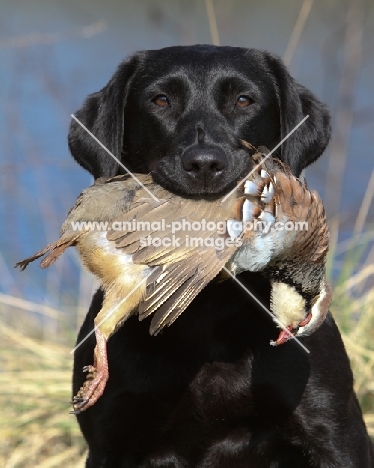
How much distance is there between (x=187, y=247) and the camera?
103 inches

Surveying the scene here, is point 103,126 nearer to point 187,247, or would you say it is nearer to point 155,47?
point 187,247

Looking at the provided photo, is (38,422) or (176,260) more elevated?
(176,260)

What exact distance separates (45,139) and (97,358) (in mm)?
5882

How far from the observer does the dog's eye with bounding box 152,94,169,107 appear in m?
3.28

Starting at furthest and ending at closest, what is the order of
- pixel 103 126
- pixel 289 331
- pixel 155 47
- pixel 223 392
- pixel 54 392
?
1. pixel 155 47
2. pixel 54 392
3. pixel 103 126
4. pixel 223 392
5. pixel 289 331

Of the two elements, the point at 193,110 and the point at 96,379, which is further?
the point at 193,110

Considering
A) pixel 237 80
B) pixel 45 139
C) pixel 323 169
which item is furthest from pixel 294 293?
pixel 45 139

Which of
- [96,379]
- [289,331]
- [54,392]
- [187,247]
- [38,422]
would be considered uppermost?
[187,247]

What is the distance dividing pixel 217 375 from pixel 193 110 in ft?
2.68

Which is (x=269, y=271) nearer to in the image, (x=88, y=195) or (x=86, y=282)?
(x=88, y=195)

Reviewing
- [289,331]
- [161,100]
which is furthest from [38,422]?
[289,331]

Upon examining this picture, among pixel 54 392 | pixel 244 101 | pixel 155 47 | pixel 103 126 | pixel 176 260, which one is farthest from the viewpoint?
pixel 155 47

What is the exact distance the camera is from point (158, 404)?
3.09 meters

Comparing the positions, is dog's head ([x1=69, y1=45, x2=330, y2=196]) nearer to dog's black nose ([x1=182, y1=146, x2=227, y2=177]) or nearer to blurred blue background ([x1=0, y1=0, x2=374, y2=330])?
dog's black nose ([x1=182, y1=146, x2=227, y2=177])
